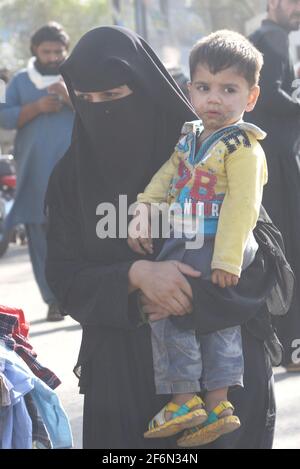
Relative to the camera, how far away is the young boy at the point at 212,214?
10.9ft

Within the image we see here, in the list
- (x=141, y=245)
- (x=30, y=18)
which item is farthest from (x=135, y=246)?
(x=30, y=18)

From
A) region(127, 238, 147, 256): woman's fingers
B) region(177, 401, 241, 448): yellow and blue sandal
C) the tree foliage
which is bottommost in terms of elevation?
region(177, 401, 241, 448): yellow and blue sandal

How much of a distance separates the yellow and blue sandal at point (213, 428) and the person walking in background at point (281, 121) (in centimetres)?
299

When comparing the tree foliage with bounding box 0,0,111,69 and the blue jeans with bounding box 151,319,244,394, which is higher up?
the tree foliage with bounding box 0,0,111,69

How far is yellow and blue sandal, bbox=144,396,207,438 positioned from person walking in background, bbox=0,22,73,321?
17.0 feet

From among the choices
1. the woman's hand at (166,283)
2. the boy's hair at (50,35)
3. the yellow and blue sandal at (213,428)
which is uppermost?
the boy's hair at (50,35)

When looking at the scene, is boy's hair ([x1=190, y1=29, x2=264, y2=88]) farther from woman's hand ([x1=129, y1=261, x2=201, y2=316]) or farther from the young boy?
woman's hand ([x1=129, y1=261, x2=201, y2=316])

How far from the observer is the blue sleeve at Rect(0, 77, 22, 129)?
340 inches

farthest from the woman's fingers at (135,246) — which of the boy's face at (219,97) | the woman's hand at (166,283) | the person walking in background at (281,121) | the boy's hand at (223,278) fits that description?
the person walking in background at (281,121)

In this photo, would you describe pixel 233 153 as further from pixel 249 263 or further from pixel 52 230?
pixel 52 230

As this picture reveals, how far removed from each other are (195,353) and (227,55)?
74 centimetres

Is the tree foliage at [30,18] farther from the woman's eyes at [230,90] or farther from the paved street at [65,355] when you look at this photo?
the woman's eyes at [230,90]

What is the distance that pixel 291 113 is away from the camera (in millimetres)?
6480

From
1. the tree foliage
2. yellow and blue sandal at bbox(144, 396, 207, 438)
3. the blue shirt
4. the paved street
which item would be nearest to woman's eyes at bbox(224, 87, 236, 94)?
yellow and blue sandal at bbox(144, 396, 207, 438)
